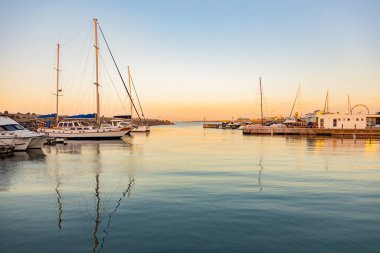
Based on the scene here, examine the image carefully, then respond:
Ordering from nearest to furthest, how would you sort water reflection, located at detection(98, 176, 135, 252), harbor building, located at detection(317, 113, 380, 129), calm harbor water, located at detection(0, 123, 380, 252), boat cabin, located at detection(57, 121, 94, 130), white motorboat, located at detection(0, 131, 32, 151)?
calm harbor water, located at detection(0, 123, 380, 252) < water reflection, located at detection(98, 176, 135, 252) < white motorboat, located at detection(0, 131, 32, 151) < boat cabin, located at detection(57, 121, 94, 130) < harbor building, located at detection(317, 113, 380, 129)

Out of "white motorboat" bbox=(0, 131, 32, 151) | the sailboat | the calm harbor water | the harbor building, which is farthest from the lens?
the harbor building

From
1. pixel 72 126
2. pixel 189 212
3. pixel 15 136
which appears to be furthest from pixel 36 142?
pixel 189 212

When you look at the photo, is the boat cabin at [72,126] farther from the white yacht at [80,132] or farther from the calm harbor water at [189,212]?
the calm harbor water at [189,212]

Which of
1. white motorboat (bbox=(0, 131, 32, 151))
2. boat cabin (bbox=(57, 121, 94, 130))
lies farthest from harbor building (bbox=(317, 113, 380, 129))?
white motorboat (bbox=(0, 131, 32, 151))

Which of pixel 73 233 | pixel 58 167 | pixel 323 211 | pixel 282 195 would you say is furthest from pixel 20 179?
pixel 323 211

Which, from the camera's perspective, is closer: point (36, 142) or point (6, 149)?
point (6, 149)

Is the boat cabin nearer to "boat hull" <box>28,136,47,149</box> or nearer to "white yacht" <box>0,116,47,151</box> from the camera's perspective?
"boat hull" <box>28,136,47,149</box>

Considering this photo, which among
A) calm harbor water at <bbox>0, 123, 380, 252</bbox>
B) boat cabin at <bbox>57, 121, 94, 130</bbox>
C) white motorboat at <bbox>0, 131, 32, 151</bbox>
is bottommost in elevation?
calm harbor water at <bbox>0, 123, 380, 252</bbox>

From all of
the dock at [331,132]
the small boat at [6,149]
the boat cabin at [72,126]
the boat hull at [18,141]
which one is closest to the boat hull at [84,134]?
the boat cabin at [72,126]

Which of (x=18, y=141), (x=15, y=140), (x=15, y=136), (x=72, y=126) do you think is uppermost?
(x=72, y=126)

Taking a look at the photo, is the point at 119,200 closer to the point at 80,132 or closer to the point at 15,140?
the point at 15,140

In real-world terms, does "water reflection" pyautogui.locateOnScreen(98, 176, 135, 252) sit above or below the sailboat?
below

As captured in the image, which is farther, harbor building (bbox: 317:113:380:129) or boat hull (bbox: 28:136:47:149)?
harbor building (bbox: 317:113:380:129)

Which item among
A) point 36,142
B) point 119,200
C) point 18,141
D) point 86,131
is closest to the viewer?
point 119,200
